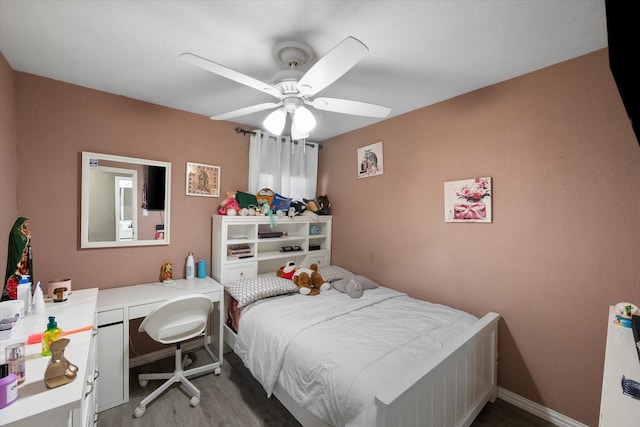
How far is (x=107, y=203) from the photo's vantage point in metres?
2.29

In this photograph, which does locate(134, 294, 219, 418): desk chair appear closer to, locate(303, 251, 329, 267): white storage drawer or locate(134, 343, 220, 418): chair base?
locate(134, 343, 220, 418): chair base

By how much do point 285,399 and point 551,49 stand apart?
9.32 ft

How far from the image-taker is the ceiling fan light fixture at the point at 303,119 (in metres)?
1.66

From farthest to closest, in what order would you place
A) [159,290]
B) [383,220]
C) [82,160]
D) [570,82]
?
[383,220]
[159,290]
[82,160]
[570,82]

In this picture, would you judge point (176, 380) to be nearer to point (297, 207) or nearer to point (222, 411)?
point (222, 411)

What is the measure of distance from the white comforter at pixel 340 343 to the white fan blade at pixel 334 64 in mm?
1519

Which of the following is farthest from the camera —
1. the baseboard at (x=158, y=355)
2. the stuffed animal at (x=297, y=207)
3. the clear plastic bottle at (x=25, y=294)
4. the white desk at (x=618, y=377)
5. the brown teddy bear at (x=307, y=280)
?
the stuffed animal at (x=297, y=207)

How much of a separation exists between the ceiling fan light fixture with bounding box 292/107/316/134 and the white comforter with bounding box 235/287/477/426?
1369 mm

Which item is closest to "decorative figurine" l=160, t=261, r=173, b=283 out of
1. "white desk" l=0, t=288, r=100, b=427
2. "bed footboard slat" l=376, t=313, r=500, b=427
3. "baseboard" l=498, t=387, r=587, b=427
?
Result: "white desk" l=0, t=288, r=100, b=427

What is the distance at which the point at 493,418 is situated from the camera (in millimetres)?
1890

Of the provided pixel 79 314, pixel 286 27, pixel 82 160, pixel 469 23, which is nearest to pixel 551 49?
pixel 469 23

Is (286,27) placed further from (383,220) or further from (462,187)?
(383,220)

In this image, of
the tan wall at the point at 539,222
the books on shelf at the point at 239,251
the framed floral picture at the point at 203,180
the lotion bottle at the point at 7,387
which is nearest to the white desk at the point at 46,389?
the lotion bottle at the point at 7,387

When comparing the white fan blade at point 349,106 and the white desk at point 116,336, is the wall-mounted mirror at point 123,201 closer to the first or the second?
the white desk at point 116,336
